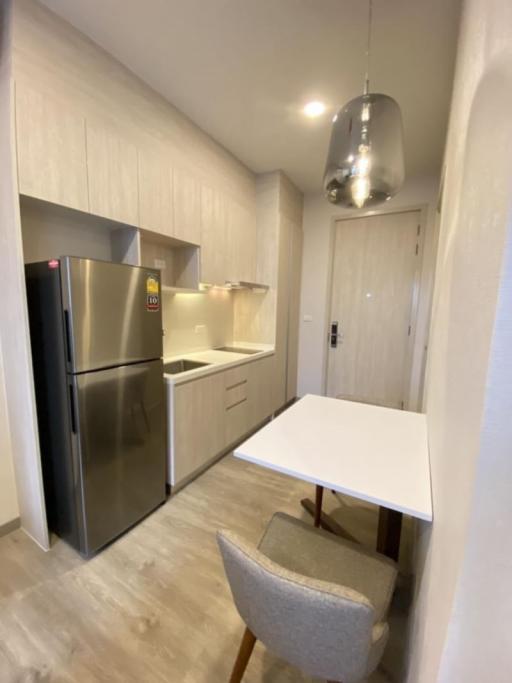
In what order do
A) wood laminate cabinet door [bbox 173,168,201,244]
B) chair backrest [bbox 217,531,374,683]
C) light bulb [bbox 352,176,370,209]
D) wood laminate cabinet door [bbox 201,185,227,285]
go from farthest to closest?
wood laminate cabinet door [bbox 201,185,227,285]
wood laminate cabinet door [bbox 173,168,201,244]
light bulb [bbox 352,176,370,209]
chair backrest [bbox 217,531,374,683]

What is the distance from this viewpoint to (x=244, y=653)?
0.98m

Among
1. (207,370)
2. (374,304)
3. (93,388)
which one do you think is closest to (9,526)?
(93,388)

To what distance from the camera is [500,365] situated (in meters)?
0.40

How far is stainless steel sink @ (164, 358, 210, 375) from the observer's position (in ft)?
8.54

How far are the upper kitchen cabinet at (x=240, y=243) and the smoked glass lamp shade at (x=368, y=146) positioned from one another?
1.68 m

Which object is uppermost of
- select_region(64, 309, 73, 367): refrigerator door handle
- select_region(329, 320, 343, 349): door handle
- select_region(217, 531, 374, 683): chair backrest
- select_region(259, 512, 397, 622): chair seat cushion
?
select_region(64, 309, 73, 367): refrigerator door handle

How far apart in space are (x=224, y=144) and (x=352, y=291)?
217cm

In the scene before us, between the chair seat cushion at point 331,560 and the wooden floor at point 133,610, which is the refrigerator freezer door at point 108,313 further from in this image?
the chair seat cushion at point 331,560

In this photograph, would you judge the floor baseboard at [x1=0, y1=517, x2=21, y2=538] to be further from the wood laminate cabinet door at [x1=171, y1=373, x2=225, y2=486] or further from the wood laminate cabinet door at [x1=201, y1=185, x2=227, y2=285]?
the wood laminate cabinet door at [x1=201, y1=185, x2=227, y2=285]

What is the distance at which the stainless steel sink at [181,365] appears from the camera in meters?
2.60

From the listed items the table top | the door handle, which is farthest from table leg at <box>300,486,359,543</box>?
the door handle

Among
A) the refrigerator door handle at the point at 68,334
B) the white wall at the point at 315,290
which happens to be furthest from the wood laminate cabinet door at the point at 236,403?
the white wall at the point at 315,290

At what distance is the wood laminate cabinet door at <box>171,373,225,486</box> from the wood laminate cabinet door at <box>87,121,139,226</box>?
118 centimetres

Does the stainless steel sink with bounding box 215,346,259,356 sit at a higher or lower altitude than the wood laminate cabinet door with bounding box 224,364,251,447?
higher
